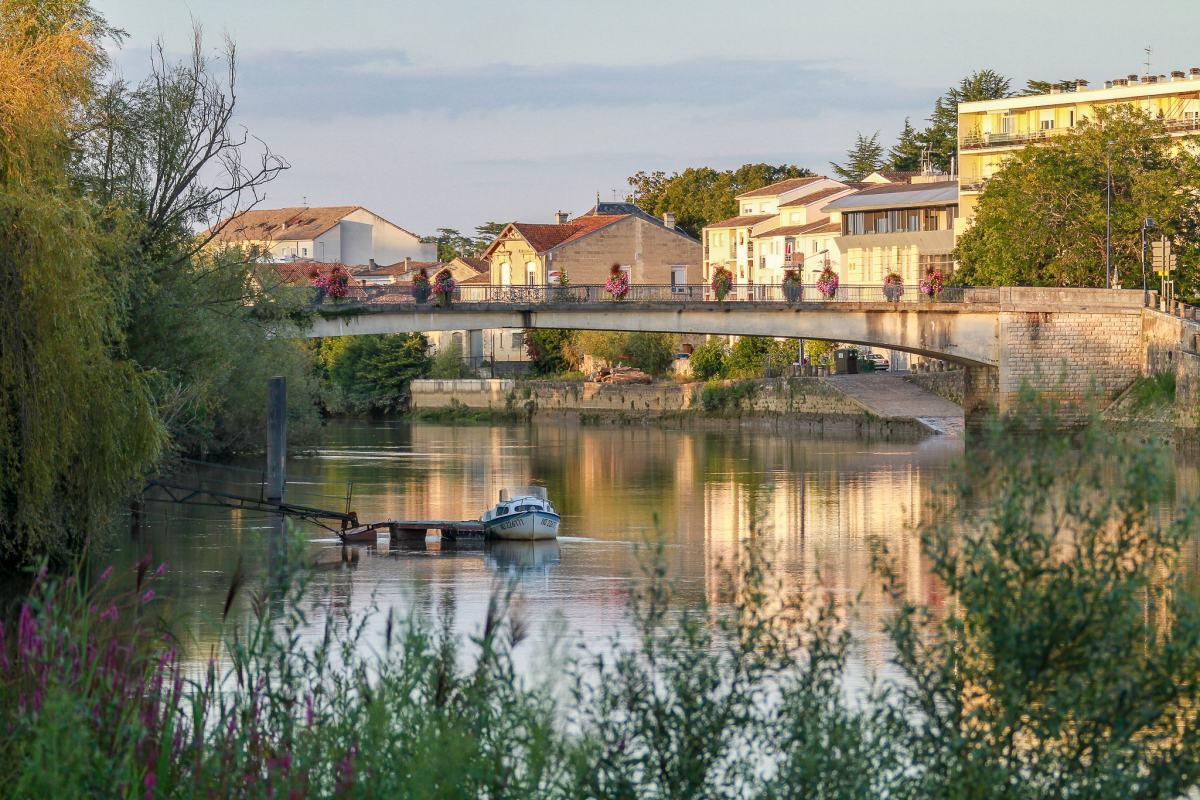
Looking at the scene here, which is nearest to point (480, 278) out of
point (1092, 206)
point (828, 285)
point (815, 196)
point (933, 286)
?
point (815, 196)

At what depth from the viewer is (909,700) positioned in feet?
27.9

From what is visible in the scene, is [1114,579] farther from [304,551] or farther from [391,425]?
[391,425]

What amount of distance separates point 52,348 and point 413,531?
9882 mm

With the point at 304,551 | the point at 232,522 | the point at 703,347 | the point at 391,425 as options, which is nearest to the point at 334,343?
the point at 391,425

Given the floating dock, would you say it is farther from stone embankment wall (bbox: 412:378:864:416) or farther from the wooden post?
stone embankment wall (bbox: 412:378:864:416)

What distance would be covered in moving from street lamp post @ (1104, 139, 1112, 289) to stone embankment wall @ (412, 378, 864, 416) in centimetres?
965

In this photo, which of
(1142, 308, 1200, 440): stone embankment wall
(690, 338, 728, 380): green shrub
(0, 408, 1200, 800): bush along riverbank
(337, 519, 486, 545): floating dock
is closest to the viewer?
(0, 408, 1200, 800): bush along riverbank

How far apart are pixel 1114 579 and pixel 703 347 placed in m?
66.8

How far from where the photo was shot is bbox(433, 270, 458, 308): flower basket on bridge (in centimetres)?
4838

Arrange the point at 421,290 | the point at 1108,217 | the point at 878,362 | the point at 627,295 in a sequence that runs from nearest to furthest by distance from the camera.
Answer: the point at 421,290
the point at 627,295
the point at 1108,217
the point at 878,362

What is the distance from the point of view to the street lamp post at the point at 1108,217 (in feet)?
178

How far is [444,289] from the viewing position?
160 ft

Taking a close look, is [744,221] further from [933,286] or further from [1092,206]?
[933,286]

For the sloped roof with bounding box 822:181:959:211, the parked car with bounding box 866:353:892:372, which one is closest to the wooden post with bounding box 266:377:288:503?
the parked car with bounding box 866:353:892:372
